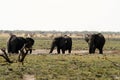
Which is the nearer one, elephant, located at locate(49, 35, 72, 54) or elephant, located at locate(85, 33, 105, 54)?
elephant, located at locate(85, 33, 105, 54)

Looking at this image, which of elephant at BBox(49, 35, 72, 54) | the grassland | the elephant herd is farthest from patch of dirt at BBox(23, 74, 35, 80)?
elephant at BBox(49, 35, 72, 54)

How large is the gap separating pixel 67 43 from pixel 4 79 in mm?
24337

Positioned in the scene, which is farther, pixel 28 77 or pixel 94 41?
pixel 94 41

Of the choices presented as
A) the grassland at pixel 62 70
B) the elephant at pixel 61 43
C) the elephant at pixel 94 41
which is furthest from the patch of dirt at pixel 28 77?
the elephant at pixel 61 43

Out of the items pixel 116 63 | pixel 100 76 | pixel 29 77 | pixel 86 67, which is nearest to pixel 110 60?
pixel 116 63

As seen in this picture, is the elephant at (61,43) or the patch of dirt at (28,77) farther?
the elephant at (61,43)

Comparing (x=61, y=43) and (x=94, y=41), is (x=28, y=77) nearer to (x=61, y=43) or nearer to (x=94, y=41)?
(x=94, y=41)

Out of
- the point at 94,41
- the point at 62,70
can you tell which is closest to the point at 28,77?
the point at 62,70

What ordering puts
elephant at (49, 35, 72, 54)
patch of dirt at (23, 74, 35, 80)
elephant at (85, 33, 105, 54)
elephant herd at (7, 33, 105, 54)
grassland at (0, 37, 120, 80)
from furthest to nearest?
elephant at (49, 35, 72, 54) → elephant at (85, 33, 105, 54) → elephant herd at (7, 33, 105, 54) → grassland at (0, 37, 120, 80) → patch of dirt at (23, 74, 35, 80)

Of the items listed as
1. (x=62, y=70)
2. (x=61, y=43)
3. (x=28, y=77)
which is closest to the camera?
(x=28, y=77)

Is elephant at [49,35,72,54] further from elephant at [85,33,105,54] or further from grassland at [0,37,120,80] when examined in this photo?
grassland at [0,37,120,80]

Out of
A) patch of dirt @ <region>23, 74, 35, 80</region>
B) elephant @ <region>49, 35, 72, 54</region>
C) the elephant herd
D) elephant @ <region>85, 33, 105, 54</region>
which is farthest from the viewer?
elephant @ <region>49, 35, 72, 54</region>

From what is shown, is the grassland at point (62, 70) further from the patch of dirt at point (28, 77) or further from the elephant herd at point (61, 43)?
the elephant herd at point (61, 43)

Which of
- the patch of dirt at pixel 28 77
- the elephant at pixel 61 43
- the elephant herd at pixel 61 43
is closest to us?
the patch of dirt at pixel 28 77
